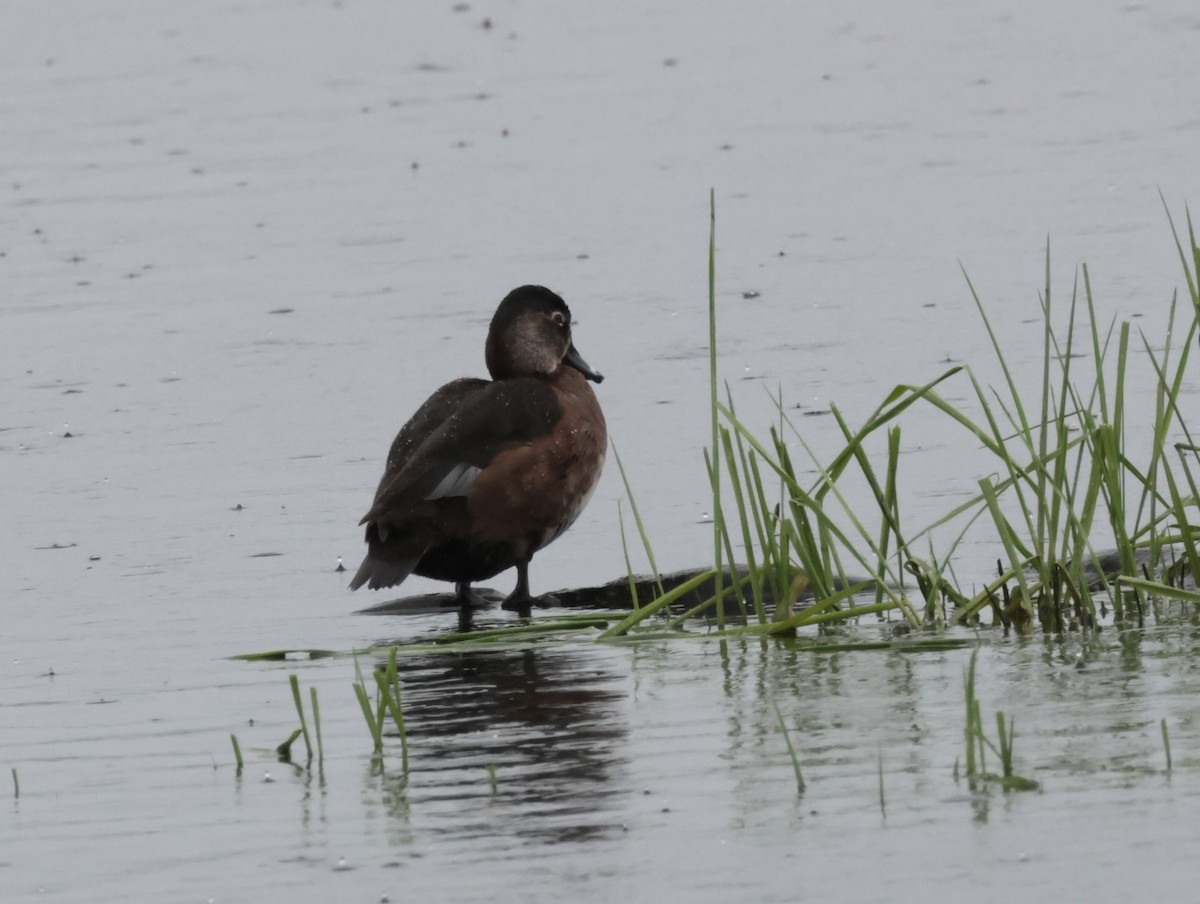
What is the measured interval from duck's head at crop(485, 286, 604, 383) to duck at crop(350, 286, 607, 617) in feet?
1.01

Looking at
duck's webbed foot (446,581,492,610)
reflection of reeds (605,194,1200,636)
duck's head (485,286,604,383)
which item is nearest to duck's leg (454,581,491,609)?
duck's webbed foot (446,581,492,610)

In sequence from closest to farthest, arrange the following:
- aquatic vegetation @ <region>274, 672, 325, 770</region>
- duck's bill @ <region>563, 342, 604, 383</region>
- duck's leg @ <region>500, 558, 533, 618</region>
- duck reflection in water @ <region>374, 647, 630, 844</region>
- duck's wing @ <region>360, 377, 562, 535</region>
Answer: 1. duck reflection in water @ <region>374, 647, 630, 844</region>
2. aquatic vegetation @ <region>274, 672, 325, 770</region>
3. duck's wing @ <region>360, 377, 562, 535</region>
4. duck's leg @ <region>500, 558, 533, 618</region>
5. duck's bill @ <region>563, 342, 604, 383</region>

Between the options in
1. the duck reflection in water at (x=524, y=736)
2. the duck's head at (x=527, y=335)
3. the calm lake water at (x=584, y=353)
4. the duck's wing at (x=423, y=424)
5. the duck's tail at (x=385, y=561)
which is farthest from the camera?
the duck's head at (x=527, y=335)

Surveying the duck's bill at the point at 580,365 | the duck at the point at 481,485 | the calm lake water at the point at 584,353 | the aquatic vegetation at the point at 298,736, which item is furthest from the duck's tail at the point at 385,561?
the aquatic vegetation at the point at 298,736

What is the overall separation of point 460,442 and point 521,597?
501mm

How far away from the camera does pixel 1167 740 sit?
3971 mm

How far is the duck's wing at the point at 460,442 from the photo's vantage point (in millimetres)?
6621

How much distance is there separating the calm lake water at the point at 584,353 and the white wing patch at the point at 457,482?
42cm

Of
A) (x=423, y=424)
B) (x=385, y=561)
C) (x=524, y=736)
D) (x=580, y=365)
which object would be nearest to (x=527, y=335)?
(x=580, y=365)

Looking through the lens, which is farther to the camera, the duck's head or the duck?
the duck's head

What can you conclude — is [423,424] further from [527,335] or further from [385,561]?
[527,335]

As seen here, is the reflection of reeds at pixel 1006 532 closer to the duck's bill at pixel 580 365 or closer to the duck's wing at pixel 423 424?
the duck's wing at pixel 423 424

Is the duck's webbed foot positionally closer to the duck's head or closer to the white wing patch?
the white wing patch

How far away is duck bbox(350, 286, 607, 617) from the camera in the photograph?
261 inches
